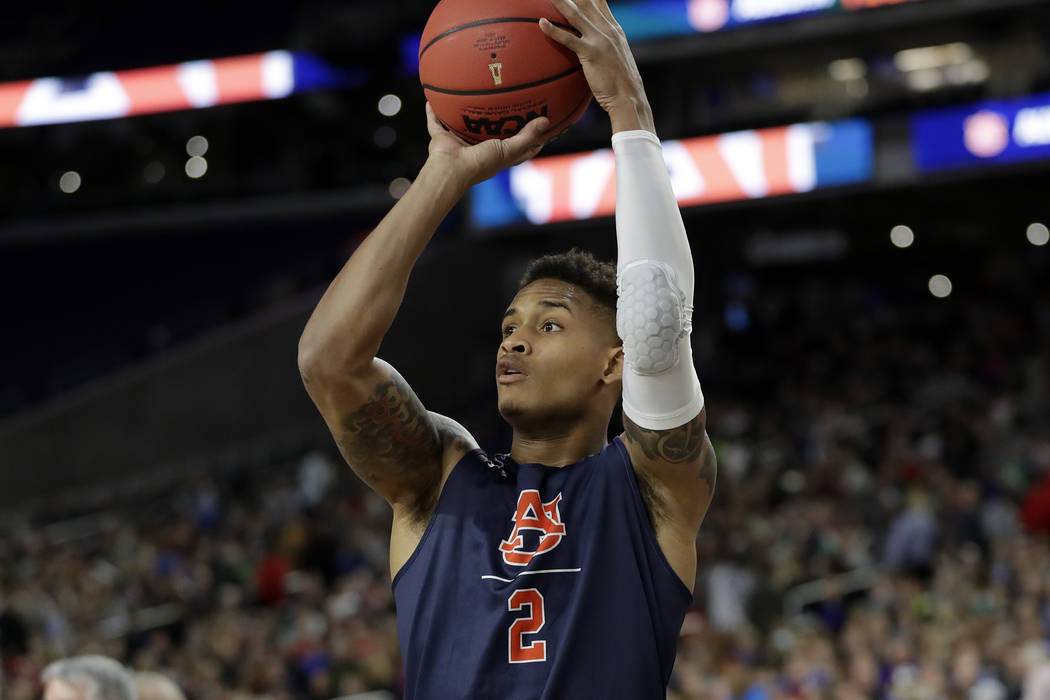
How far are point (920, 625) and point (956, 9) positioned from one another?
7.46 metres

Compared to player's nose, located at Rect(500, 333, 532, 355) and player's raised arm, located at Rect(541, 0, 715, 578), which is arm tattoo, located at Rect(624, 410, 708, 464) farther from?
player's nose, located at Rect(500, 333, 532, 355)

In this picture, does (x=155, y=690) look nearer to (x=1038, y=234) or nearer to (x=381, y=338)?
(x=381, y=338)

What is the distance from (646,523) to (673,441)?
0.18 meters

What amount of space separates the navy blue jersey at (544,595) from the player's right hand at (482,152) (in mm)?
587

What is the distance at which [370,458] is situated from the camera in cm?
251

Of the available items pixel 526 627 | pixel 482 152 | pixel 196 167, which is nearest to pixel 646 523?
pixel 526 627

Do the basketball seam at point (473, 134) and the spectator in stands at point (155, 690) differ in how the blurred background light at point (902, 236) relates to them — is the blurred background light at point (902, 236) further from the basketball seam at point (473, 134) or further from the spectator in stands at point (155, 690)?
the basketball seam at point (473, 134)

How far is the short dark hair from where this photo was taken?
8.77 feet

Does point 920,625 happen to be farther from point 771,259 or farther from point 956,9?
point 771,259

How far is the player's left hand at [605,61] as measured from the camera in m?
2.46

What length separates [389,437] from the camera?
252 centimetres

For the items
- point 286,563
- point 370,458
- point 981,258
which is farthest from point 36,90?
point 370,458

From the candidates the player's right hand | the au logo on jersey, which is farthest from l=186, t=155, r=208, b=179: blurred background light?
the au logo on jersey

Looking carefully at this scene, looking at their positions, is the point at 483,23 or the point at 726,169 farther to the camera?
the point at 726,169
